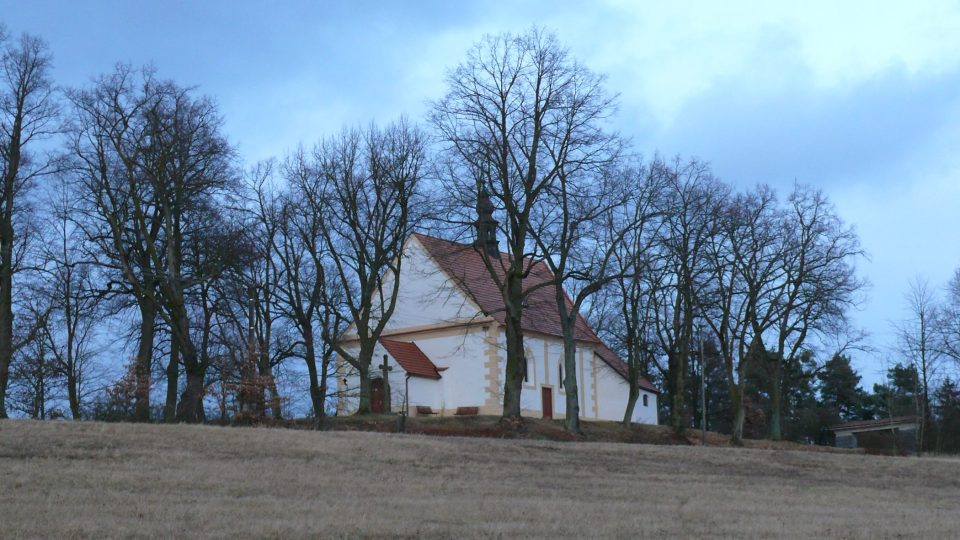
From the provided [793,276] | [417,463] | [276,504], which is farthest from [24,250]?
[793,276]

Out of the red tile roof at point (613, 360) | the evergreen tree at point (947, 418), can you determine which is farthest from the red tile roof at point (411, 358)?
the evergreen tree at point (947, 418)

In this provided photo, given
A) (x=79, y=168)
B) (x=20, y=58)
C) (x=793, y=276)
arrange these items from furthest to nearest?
1. (x=793, y=276)
2. (x=79, y=168)
3. (x=20, y=58)

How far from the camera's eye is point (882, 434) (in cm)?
5591

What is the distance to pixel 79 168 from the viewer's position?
3697 centimetres

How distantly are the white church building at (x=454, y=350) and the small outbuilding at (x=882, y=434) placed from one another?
14653 millimetres

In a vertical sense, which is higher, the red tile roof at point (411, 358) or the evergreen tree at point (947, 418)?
the red tile roof at point (411, 358)

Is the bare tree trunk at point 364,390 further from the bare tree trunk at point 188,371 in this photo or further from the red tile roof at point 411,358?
the bare tree trunk at point 188,371

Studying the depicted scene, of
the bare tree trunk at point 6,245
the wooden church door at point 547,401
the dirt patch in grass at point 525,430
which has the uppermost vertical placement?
the bare tree trunk at point 6,245

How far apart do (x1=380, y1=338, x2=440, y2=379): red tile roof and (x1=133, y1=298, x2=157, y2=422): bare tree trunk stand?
44.1ft

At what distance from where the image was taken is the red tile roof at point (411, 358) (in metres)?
50.9

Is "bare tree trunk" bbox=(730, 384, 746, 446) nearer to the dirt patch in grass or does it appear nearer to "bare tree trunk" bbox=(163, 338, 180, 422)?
the dirt patch in grass

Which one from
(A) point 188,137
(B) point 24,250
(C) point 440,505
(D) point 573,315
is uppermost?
(A) point 188,137

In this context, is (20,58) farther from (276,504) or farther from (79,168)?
(276,504)

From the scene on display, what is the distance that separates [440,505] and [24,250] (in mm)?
28745
